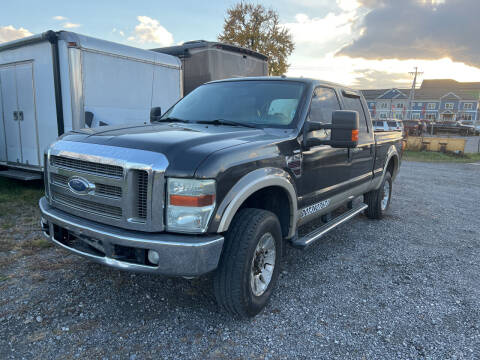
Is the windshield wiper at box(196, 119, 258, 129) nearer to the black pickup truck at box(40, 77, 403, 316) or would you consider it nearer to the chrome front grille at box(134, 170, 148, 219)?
the black pickup truck at box(40, 77, 403, 316)

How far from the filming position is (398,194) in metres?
8.15

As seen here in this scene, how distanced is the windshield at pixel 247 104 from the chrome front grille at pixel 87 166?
133 cm

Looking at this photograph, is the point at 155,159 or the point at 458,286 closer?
the point at 155,159

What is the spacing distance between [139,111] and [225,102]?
3381mm

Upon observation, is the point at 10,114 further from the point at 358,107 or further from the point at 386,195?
the point at 386,195

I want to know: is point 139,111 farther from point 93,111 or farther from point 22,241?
point 22,241

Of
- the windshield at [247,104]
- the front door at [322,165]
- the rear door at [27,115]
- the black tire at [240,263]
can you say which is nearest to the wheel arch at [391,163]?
the front door at [322,165]

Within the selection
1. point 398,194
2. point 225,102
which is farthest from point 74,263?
point 398,194

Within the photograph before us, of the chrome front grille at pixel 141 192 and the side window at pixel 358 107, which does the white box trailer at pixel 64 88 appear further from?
the chrome front grille at pixel 141 192

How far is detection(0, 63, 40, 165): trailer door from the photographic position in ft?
20.1

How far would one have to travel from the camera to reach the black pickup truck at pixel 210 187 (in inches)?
92.6

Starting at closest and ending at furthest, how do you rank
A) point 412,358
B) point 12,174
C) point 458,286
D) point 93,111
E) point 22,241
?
1. point 412,358
2. point 458,286
3. point 22,241
4. point 93,111
5. point 12,174

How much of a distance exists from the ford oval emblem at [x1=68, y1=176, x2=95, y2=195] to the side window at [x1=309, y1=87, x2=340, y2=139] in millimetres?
2148

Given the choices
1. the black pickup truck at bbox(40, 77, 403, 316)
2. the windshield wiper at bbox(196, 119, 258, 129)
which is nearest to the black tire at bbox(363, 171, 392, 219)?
the black pickup truck at bbox(40, 77, 403, 316)
